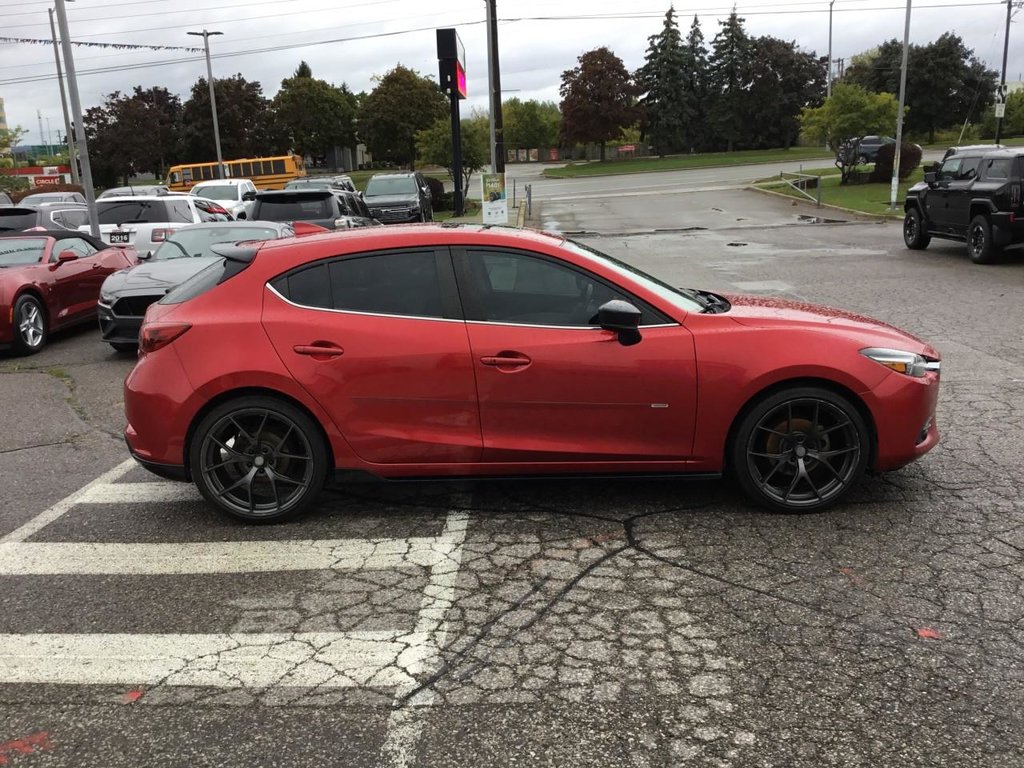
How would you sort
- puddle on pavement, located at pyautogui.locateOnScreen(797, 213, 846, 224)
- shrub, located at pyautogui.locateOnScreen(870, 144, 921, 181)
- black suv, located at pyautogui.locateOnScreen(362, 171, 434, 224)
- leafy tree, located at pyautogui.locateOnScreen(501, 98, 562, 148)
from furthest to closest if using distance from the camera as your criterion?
leafy tree, located at pyautogui.locateOnScreen(501, 98, 562, 148)
shrub, located at pyautogui.locateOnScreen(870, 144, 921, 181)
puddle on pavement, located at pyautogui.locateOnScreen(797, 213, 846, 224)
black suv, located at pyautogui.locateOnScreen(362, 171, 434, 224)

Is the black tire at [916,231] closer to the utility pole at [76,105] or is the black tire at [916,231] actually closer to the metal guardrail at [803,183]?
the metal guardrail at [803,183]

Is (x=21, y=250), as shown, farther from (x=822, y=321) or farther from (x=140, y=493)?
(x=822, y=321)

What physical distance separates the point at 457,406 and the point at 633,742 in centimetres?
215

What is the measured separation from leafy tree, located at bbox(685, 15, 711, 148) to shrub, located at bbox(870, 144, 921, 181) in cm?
4100

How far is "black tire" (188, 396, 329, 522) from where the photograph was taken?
4699 millimetres

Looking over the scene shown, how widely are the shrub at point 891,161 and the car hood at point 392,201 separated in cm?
1974

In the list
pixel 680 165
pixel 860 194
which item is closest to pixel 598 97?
pixel 680 165

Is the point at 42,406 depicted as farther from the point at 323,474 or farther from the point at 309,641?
the point at 309,641

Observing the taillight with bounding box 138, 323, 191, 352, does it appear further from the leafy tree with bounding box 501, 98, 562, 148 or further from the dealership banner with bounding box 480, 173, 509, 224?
the leafy tree with bounding box 501, 98, 562, 148

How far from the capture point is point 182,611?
12.8ft

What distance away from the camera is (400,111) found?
71812mm

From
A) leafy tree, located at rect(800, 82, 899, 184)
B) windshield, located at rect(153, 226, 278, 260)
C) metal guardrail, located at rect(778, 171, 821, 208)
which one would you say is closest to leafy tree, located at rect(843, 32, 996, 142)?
metal guardrail, located at rect(778, 171, 821, 208)

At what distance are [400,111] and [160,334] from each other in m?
70.8

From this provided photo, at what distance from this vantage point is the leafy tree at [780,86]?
7306cm
